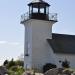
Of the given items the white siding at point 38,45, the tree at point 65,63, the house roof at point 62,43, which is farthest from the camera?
the white siding at point 38,45

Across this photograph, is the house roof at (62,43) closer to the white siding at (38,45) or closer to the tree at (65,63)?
the white siding at (38,45)

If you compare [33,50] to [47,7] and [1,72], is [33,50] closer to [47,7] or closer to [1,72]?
[47,7]

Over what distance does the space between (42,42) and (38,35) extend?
952 mm

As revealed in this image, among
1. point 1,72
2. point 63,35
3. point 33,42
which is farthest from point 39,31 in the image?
point 1,72

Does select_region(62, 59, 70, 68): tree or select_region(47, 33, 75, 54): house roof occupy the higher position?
select_region(47, 33, 75, 54): house roof

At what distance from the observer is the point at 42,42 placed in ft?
130

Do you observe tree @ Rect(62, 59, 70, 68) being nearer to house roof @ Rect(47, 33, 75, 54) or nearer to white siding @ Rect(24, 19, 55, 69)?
house roof @ Rect(47, 33, 75, 54)

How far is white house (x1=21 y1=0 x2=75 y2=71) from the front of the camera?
128 feet

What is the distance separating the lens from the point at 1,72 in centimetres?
1883

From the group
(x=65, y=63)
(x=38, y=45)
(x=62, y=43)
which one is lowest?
(x=65, y=63)

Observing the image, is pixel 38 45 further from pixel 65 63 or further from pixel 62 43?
pixel 65 63

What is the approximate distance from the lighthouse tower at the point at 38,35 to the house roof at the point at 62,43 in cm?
76

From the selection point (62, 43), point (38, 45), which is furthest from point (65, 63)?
point (38, 45)

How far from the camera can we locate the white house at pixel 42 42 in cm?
3897
